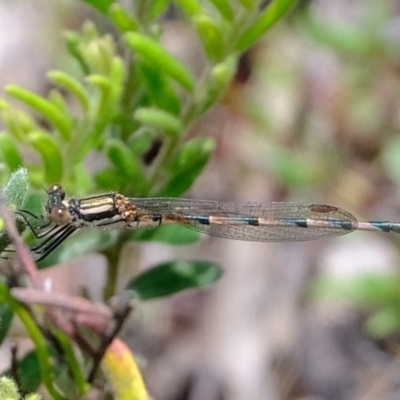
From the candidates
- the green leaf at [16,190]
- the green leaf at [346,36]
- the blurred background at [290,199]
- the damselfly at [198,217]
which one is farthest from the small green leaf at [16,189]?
the green leaf at [346,36]

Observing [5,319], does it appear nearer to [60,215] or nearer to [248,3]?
[60,215]

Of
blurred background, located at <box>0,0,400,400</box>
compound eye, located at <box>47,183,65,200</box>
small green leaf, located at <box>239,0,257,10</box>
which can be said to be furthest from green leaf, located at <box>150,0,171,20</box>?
blurred background, located at <box>0,0,400,400</box>

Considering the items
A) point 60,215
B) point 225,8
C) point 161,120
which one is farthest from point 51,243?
point 225,8

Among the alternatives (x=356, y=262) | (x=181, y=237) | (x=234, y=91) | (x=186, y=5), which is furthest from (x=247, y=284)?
(x=186, y=5)

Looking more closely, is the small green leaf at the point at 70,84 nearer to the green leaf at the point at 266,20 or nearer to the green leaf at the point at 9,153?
the green leaf at the point at 9,153

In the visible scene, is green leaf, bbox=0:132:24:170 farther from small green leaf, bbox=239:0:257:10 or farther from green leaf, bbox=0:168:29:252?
small green leaf, bbox=239:0:257:10

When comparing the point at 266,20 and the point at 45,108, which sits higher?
the point at 266,20

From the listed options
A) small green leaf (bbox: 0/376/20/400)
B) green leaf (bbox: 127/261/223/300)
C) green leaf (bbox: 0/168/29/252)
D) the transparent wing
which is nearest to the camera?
small green leaf (bbox: 0/376/20/400)
